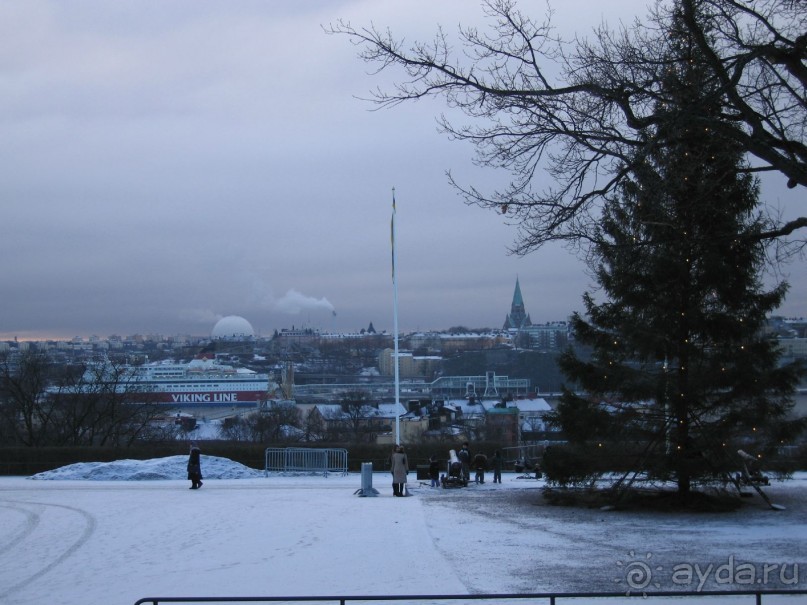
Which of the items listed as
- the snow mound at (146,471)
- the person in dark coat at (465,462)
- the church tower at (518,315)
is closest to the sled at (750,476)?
the person in dark coat at (465,462)

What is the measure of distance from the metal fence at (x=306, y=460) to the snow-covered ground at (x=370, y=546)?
8.77 metres

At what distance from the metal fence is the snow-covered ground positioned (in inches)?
345

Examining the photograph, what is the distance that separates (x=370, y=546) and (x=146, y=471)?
1723 cm

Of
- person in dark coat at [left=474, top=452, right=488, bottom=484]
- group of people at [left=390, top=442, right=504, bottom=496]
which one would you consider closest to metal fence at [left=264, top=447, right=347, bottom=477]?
group of people at [left=390, top=442, right=504, bottom=496]

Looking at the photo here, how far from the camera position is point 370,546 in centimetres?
1503

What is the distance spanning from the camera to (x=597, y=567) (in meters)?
12.8

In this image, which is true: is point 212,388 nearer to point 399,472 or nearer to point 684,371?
point 399,472

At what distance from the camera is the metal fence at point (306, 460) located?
33.3 metres

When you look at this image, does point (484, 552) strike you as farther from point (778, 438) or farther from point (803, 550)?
point (778, 438)

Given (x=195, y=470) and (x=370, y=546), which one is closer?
(x=370, y=546)

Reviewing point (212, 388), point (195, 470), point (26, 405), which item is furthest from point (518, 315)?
point (195, 470)

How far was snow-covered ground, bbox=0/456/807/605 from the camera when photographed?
1184 centimetres

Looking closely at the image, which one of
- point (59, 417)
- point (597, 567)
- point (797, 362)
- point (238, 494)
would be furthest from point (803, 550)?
point (59, 417)

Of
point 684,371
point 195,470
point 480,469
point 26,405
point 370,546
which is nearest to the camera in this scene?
point 370,546
